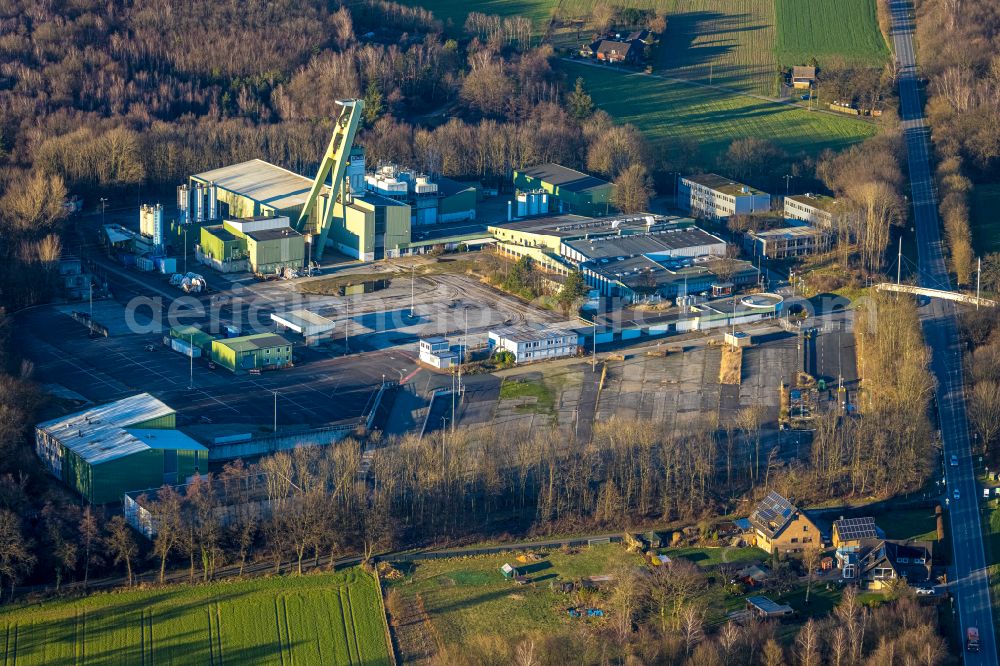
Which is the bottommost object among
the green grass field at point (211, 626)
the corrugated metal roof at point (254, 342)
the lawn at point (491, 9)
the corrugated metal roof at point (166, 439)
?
the green grass field at point (211, 626)

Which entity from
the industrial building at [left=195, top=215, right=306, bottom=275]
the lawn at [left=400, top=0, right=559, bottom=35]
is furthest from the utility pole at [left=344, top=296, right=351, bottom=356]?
the lawn at [left=400, top=0, right=559, bottom=35]

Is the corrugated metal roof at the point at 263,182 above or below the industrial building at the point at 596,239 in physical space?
above

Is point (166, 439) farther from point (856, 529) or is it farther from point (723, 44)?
point (723, 44)

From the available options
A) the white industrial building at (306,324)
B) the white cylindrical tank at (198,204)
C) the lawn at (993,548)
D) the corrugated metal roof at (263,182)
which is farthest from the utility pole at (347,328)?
the lawn at (993,548)

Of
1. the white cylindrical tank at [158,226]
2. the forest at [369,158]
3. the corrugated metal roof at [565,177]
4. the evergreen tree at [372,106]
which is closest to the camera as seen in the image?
the forest at [369,158]

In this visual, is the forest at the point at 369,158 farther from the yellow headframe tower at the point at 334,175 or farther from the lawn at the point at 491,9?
the yellow headframe tower at the point at 334,175

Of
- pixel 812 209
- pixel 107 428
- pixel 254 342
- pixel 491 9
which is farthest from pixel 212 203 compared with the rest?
pixel 491 9

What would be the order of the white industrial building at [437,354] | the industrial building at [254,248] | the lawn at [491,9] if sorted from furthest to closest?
the lawn at [491,9] < the industrial building at [254,248] < the white industrial building at [437,354]

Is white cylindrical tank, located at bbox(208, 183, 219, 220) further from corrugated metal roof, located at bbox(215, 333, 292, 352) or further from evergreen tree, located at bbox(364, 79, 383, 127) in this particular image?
corrugated metal roof, located at bbox(215, 333, 292, 352)
